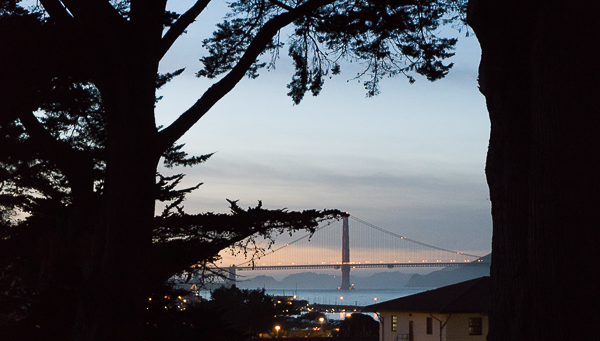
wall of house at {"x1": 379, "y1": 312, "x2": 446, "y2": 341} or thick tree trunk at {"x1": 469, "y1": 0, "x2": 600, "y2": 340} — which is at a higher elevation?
thick tree trunk at {"x1": 469, "y1": 0, "x2": 600, "y2": 340}

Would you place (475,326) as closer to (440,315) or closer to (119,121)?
(440,315)

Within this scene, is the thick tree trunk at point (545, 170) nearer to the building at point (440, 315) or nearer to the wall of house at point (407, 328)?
the building at point (440, 315)

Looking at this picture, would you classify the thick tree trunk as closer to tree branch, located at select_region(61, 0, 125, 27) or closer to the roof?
tree branch, located at select_region(61, 0, 125, 27)

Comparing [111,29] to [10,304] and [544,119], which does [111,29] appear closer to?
[10,304]

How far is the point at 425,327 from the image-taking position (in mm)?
25016

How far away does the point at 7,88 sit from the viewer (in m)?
6.93

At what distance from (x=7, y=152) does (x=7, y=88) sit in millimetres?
1417

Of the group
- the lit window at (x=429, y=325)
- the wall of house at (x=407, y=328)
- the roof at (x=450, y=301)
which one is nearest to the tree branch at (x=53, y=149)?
the roof at (x=450, y=301)

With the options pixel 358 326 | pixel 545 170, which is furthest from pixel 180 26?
pixel 358 326

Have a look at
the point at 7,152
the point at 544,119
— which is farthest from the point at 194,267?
the point at 544,119

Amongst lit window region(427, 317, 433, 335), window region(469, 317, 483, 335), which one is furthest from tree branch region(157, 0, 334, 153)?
lit window region(427, 317, 433, 335)

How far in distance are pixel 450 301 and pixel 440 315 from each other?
0.77 metres

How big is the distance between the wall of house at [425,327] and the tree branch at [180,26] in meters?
19.7

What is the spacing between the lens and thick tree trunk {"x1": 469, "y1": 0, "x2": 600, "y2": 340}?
9.21 feet
